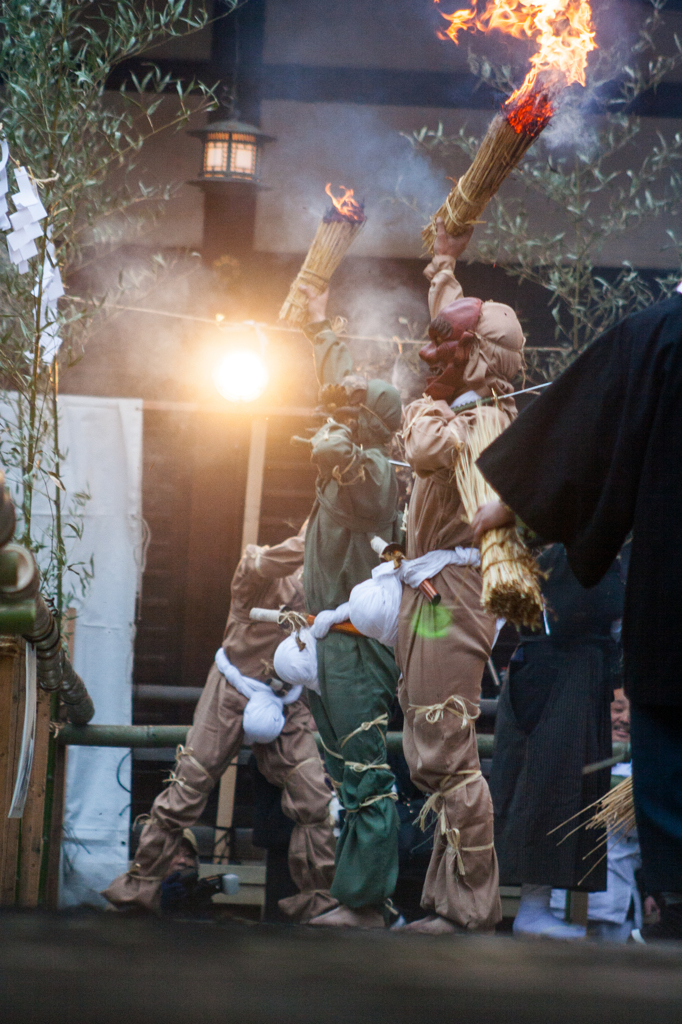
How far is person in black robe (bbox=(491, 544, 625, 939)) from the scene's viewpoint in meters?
3.63

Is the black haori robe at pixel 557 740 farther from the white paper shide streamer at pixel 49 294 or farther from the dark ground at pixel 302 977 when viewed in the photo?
the dark ground at pixel 302 977

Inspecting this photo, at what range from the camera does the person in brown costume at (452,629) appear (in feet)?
10.5

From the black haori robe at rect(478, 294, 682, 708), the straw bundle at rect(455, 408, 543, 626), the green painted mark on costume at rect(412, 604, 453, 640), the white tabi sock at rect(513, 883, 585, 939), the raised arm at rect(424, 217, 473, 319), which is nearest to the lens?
the black haori robe at rect(478, 294, 682, 708)

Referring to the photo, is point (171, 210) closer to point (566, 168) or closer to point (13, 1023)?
point (566, 168)


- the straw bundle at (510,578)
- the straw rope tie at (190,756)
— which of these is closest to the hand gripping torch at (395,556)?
the straw bundle at (510,578)

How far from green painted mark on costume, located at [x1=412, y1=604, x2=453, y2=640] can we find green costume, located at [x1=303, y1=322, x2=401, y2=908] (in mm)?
409

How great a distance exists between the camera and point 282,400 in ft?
18.1

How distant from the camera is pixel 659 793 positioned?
184cm

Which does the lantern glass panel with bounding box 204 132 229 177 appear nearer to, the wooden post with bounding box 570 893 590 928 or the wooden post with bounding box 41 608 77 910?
→ the wooden post with bounding box 41 608 77 910

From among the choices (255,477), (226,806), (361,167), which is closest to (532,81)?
(361,167)

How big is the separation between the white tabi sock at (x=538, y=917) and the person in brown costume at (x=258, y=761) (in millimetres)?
804

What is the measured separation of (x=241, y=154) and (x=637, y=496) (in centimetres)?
359

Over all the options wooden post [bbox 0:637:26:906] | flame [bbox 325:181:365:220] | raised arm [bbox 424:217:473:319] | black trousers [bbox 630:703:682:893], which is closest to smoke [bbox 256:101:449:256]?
flame [bbox 325:181:365:220]

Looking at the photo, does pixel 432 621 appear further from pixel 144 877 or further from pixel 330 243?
pixel 144 877
